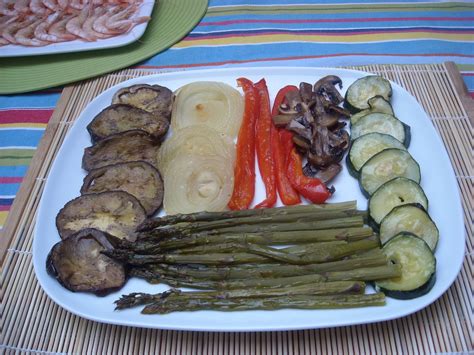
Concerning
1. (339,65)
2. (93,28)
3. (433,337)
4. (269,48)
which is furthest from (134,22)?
(433,337)

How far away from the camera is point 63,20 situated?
529cm

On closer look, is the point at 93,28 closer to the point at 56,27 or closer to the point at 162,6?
the point at 56,27

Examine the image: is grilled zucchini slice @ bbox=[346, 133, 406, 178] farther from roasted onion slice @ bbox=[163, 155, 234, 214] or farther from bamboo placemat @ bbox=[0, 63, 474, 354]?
roasted onion slice @ bbox=[163, 155, 234, 214]

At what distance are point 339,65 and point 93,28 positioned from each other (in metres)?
2.81

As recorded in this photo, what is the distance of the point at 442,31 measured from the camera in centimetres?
524

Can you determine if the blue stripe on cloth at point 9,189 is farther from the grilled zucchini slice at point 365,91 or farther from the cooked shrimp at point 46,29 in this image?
the grilled zucchini slice at point 365,91

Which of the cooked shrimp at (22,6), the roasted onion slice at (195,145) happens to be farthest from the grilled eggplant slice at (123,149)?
the cooked shrimp at (22,6)

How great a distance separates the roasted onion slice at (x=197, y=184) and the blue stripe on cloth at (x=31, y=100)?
2.04m

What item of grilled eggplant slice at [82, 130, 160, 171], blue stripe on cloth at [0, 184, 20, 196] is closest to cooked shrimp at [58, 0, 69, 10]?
blue stripe on cloth at [0, 184, 20, 196]

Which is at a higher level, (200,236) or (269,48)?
(269,48)

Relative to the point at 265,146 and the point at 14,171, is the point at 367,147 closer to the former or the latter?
the point at 265,146

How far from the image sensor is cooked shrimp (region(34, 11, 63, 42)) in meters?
5.02

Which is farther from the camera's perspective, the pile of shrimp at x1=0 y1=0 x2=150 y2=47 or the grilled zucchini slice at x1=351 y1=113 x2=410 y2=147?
the pile of shrimp at x1=0 y1=0 x2=150 y2=47

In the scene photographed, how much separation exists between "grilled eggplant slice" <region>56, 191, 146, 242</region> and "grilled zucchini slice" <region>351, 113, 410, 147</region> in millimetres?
1919
